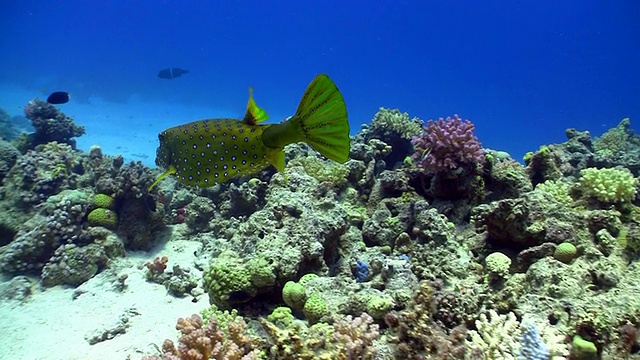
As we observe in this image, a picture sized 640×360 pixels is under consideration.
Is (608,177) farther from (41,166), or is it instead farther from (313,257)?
(41,166)

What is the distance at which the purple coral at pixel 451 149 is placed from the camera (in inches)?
234

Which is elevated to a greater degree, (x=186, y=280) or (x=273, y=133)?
(x=273, y=133)

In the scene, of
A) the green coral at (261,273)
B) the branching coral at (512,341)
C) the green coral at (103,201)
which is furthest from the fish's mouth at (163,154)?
the green coral at (103,201)

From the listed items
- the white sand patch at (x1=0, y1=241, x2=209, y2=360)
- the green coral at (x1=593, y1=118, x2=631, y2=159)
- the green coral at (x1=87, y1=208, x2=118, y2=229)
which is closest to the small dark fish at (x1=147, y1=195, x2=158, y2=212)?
the green coral at (x1=87, y1=208, x2=118, y2=229)

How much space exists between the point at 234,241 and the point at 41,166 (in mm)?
5715

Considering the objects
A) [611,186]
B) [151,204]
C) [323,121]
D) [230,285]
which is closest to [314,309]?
[230,285]

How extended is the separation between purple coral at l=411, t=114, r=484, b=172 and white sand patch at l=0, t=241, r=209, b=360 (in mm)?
4060

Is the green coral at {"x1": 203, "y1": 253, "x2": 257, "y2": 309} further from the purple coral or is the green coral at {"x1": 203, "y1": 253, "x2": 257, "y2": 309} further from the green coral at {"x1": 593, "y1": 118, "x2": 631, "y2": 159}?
the green coral at {"x1": 593, "y1": 118, "x2": 631, "y2": 159}

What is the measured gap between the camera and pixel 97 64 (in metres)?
66.7

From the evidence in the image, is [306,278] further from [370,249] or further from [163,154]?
[163,154]

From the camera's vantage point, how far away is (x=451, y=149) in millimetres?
5961

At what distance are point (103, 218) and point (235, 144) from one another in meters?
4.88

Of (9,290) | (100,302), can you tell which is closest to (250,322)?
(100,302)

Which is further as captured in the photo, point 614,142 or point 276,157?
point 614,142
